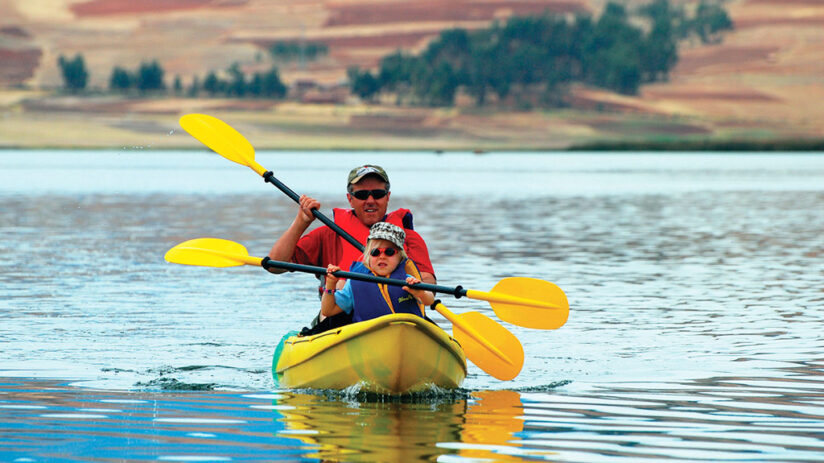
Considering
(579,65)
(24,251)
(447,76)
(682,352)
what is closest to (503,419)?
(682,352)

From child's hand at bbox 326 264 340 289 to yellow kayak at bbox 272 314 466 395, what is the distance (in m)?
0.38

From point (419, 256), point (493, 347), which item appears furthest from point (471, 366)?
point (419, 256)

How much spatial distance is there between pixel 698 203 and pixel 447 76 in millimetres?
128604

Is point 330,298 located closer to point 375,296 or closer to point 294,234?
point 375,296

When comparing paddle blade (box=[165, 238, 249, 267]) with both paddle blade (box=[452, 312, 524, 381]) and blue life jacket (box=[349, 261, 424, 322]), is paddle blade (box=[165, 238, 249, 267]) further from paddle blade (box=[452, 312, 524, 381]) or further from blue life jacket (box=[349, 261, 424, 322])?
paddle blade (box=[452, 312, 524, 381])

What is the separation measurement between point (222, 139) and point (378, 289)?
4161 millimetres

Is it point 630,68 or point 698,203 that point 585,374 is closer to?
point 698,203

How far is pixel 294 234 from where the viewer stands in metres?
11.8

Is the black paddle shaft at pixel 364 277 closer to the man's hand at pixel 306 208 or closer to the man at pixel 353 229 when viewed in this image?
the man at pixel 353 229

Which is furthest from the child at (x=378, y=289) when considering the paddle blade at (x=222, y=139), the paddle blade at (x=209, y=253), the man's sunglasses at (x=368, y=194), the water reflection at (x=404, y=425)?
the paddle blade at (x=222, y=139)

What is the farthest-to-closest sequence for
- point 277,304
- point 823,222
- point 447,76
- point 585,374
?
point 447,76 → point 823,222 → point 277,304 → point 585,374

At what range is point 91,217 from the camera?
37250mm

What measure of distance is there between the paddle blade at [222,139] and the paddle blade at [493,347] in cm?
334

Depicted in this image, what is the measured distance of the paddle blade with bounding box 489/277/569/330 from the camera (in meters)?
12.6
